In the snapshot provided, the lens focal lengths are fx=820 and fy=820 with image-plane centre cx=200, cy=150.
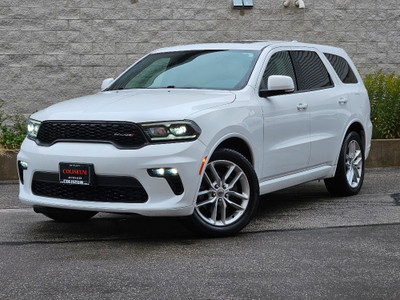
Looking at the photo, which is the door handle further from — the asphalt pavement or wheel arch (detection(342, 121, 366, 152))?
wheel arch (detection(342, 121, 366, 152))

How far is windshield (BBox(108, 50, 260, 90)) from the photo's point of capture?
7609 millimetres

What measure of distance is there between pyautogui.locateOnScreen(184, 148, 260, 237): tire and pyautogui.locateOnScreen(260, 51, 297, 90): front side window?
3.55 feet

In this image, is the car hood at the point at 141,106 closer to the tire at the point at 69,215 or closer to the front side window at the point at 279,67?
the front side window at the point at 279,67

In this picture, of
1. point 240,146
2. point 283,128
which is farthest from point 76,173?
point 283,128

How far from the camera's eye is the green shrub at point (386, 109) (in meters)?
12.7

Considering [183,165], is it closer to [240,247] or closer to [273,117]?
[240,247]

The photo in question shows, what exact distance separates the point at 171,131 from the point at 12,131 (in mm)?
6288

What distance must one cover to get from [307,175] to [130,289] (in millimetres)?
3503

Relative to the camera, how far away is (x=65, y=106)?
23.0 feet

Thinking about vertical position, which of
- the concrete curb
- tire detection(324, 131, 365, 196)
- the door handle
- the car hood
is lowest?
the concrete curb

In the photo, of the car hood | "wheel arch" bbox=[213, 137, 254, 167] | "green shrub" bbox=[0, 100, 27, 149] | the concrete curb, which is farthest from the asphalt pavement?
the concrete curb

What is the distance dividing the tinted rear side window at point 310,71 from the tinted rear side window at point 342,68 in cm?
33

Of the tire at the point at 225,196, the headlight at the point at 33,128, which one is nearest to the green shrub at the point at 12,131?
the headlight at the point at 33,128

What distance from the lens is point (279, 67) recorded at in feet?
26.7
